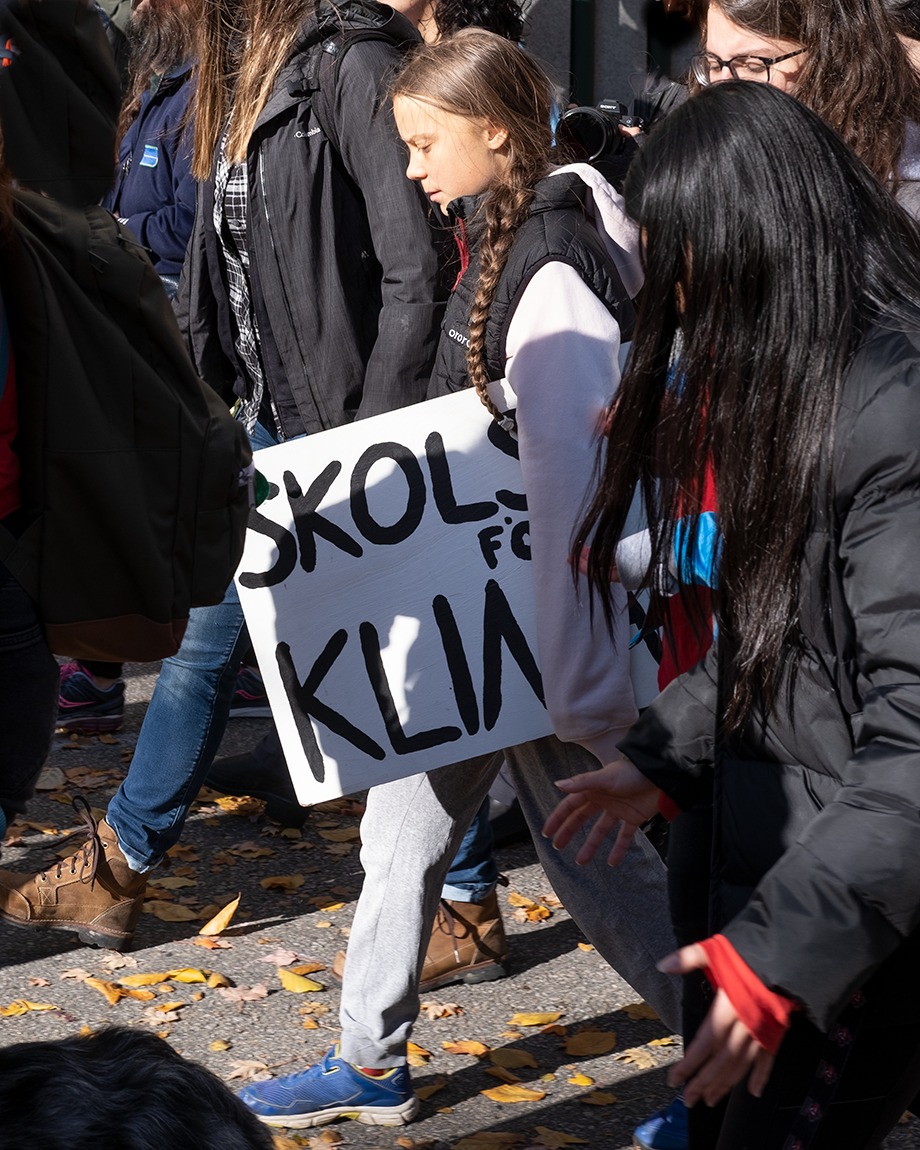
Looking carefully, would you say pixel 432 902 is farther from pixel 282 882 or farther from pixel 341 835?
pixel 341 835

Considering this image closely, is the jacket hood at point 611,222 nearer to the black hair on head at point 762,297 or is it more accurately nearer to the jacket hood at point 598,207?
the jacket hood at point 598,207

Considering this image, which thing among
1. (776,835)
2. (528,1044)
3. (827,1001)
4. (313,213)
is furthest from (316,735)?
(827,1001)

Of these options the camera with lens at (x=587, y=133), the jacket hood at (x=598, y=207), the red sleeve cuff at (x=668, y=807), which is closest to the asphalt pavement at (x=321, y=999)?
the red sleeve cuff at (x=668, y=807)

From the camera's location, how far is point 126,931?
3967 millimetres

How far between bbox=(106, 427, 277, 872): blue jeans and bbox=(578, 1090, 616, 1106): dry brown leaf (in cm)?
129

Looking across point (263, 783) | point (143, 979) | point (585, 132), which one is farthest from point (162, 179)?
point (143, 979)

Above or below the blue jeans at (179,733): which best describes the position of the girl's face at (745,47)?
above

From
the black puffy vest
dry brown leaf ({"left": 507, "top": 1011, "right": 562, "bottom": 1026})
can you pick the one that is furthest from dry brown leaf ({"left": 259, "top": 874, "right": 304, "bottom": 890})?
the black puffy vest

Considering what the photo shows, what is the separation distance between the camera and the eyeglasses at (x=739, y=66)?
10.7 ft

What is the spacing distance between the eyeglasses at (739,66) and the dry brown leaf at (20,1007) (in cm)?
266

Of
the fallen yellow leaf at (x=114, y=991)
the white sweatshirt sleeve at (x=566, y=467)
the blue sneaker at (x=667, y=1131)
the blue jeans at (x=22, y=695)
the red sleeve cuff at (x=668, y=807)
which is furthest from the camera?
A: the fallen yellow leaf at (x=114, y=991)

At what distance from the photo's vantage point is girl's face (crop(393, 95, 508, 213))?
10.7 ft

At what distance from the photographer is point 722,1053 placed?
1.69 meters

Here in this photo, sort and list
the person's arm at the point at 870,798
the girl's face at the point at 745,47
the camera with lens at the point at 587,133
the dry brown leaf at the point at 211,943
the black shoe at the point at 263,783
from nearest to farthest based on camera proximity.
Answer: the person's arm at the point at 870,798
the girl's face at the point at 745,47
the camera with lens at the point at 587,133
the dry brown leaf at the point at 211,943
the black shoe at the point at 263,783
